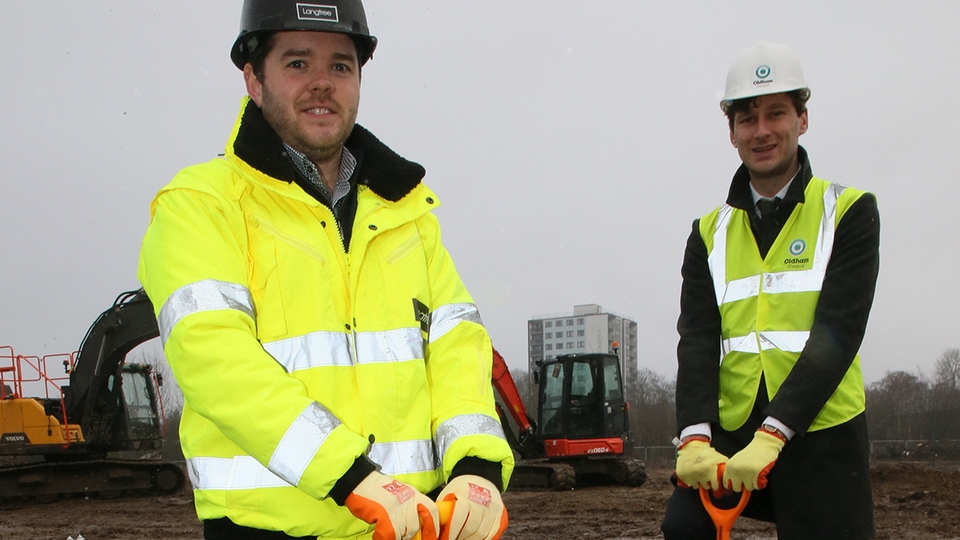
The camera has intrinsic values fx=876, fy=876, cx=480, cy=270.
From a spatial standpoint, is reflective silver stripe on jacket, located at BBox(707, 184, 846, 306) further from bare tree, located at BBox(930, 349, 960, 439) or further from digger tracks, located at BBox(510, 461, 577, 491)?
bare tree, located at BBox(930, 349, 960, 439)

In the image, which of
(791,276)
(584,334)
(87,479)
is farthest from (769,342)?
(584,334)

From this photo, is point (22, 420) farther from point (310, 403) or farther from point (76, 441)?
point (310, 403)

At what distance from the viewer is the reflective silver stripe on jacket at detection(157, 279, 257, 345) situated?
6.13 ft

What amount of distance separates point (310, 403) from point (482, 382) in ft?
1.78

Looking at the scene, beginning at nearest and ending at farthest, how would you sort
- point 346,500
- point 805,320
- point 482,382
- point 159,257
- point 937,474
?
point 346,500 < point 159,257 < point 482,382 < point 805,320 < point 937,474

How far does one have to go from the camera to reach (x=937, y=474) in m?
15.4

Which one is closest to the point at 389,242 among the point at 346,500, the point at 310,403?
the point at 310,403

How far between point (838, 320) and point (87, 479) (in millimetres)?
15954

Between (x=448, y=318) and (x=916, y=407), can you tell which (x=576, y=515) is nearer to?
(x=448, y=318)

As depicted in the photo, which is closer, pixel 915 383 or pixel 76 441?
pixel 76 441

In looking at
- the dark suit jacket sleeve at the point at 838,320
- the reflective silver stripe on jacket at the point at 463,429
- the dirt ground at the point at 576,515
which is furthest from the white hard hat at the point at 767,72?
the dirt ground at the point at 576,515

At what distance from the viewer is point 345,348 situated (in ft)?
6.83

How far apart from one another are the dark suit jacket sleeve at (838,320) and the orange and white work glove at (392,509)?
133 centimetres

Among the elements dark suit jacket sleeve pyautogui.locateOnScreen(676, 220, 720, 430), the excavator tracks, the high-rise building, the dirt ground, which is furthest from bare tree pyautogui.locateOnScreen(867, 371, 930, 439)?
dark suit jacket sleeve pyautogui.locateOnScreen(676, 220, 720, 430)
